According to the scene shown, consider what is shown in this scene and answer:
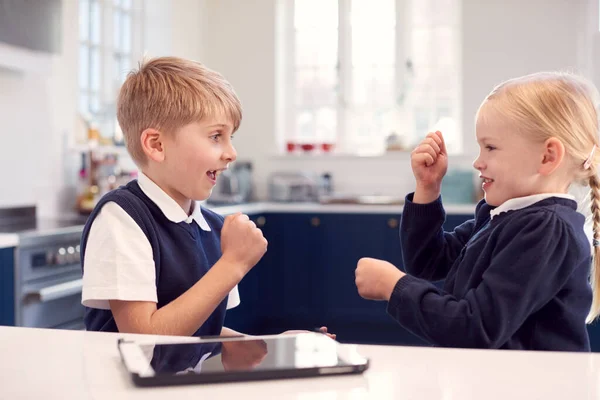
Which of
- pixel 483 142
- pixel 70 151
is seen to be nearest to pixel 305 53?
pixel 70 151

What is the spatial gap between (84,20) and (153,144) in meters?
3.12

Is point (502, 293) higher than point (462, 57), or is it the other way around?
point (462, 57)

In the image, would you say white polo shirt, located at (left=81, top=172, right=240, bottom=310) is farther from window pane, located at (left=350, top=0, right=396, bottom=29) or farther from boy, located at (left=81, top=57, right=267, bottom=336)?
window pane, located at (left=350, top=0, right=396, bottom=29)

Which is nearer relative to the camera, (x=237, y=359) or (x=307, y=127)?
(x=237, y=359)

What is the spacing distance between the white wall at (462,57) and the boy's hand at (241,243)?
3963 mm

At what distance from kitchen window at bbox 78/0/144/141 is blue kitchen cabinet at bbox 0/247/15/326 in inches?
68.8

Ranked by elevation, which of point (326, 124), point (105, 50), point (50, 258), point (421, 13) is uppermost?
point (421, 13)

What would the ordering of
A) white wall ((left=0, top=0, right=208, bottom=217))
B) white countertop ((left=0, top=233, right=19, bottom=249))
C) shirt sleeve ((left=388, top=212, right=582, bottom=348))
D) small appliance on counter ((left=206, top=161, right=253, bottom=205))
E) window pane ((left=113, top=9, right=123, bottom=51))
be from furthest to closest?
small appliance on counter ((left=206, top=161, right=253, bottom=205))
window pane ((left=113, top=9, right=123, bottom=51))
white wall ((left=0, top=0, right=208, bottom=217))
white countertop ((left=0, top=233, right=19, bottom=249))
shirt sleeve ((left=388, top=212, right=582, bottom=348))

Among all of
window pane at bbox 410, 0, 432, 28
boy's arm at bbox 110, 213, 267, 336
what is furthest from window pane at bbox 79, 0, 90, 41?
boy's arm at bbox 110, 213, 267, 336

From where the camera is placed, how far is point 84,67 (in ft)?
13.8

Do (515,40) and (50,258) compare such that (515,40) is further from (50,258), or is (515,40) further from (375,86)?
→ (50,258)

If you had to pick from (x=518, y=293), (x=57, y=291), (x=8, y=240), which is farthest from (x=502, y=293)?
(x=57, y=291)

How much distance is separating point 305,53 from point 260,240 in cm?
440

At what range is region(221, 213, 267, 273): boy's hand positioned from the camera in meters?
1.18
